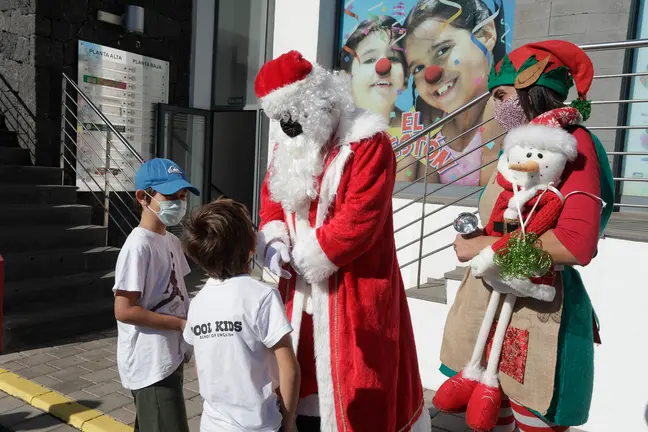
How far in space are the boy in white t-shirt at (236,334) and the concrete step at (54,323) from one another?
3.41m

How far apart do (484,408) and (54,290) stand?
4288 mm

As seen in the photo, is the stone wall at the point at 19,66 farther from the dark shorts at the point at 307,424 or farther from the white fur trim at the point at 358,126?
the dark shorts at the point at 307,424

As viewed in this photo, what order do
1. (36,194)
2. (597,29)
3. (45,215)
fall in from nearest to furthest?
(597,29)
(45,215)
(36,194)

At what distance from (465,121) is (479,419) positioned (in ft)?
14.8

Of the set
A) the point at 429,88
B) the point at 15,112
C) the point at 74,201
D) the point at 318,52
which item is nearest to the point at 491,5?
the point at 429,88

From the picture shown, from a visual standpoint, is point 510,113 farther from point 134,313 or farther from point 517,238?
point 134,313

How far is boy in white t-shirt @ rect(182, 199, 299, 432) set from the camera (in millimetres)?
1651

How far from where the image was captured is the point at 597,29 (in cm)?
481

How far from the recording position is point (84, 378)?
12.6 ft

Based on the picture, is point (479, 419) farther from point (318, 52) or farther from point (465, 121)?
point (318, 52)

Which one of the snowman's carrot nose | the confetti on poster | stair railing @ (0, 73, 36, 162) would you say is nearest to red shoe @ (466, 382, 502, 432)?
the snowman's carrot nose

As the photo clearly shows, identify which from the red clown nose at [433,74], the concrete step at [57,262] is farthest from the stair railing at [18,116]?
the red clown nose at [433,74]

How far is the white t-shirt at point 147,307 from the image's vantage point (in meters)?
2.21

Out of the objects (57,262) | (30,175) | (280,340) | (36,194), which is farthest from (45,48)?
(280,340)
